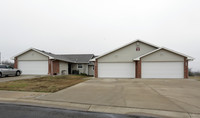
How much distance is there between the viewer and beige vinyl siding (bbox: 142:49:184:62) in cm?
1536

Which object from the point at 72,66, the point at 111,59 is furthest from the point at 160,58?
the point at 72,66

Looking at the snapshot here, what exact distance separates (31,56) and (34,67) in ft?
6.40

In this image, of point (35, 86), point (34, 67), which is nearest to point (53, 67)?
point (34, 67)

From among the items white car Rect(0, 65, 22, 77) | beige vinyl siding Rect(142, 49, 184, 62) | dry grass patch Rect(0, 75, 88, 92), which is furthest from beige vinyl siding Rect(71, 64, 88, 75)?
dry grass patch Rect(0, 75, 88, 92)

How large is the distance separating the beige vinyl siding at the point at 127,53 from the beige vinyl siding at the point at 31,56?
32.3ft

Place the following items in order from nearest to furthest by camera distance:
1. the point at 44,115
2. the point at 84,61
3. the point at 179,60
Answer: the point at 44,115, the point at 179,60, the point at 84,61

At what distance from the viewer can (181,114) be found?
3.95 meters

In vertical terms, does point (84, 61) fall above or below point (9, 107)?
above

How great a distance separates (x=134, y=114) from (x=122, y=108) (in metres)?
0.59

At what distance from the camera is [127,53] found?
56.5 ft

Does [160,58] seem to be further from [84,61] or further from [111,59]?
[84,61]

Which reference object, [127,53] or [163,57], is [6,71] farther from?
[163,57]

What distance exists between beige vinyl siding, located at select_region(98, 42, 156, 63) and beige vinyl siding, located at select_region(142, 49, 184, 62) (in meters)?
1.67

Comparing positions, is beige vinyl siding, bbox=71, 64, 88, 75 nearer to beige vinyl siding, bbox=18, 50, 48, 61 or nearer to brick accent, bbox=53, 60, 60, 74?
brick accent, bbox=53, 60, 60, 74
